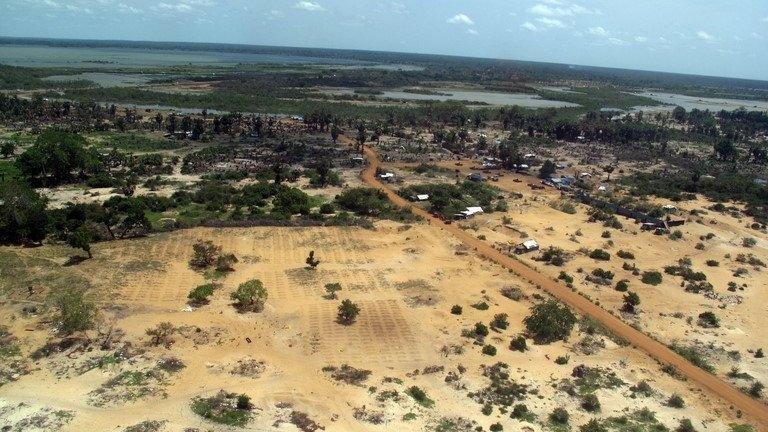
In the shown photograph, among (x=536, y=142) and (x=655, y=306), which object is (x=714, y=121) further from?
(x=655, y=306)

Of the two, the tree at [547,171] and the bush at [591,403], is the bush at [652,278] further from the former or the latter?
the tree at [547,171]

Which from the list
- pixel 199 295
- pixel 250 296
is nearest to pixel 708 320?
pixel 250 296

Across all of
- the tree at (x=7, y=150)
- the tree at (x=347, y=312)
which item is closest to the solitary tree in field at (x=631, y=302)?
the tree at (x=347, y=312)

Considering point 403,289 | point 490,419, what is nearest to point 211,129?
point 403,289

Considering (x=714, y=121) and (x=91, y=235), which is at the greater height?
(x=714, y=121)

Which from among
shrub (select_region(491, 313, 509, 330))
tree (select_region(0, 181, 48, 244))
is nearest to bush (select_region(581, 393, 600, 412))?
shrub (select_region(491, 313, 509, 330))

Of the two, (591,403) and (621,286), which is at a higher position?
(621,286)

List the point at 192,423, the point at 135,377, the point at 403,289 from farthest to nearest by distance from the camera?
the point at 403,289 < the point at 135,377 < the point at 192,423

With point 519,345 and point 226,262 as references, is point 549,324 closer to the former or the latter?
point 519,345
